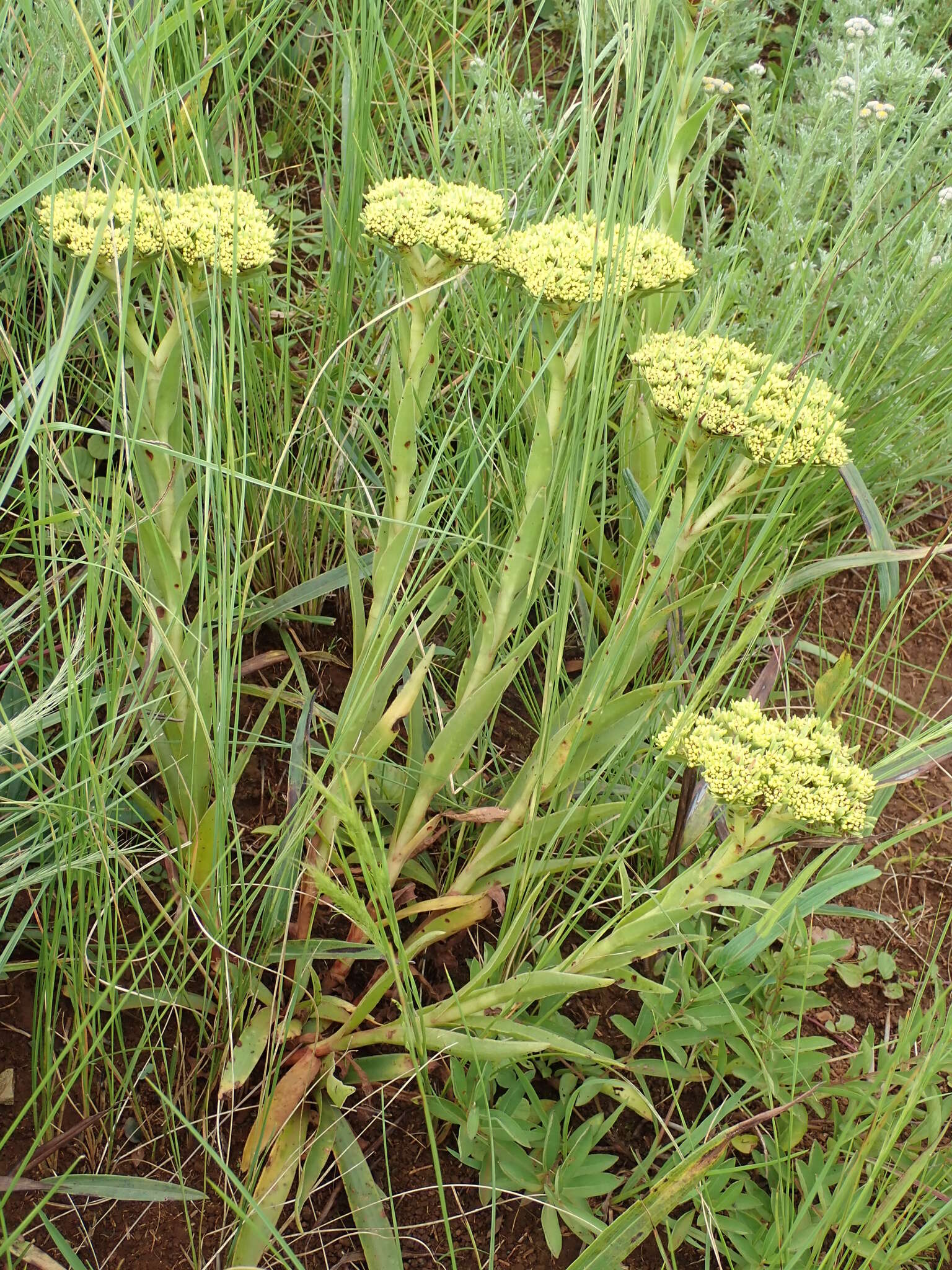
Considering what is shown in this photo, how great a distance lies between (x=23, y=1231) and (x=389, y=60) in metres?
A: 1.88

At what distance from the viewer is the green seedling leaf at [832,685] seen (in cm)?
137

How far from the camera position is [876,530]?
1905mm

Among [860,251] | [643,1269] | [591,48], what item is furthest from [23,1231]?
[860,251]

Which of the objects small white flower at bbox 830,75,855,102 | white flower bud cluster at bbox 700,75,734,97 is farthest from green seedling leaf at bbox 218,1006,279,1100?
small white flower at bbox 830,75,855,102

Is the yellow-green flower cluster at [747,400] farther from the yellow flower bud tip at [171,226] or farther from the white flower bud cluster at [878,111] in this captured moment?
the white flower bud cluster at [878,111]

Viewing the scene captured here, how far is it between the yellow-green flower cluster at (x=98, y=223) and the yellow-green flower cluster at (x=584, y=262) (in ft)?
1.41

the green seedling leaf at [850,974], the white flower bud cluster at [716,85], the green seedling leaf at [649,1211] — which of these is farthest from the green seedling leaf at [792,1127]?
the white flower bud cluster at [716,85]

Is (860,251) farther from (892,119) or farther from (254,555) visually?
(254,555)

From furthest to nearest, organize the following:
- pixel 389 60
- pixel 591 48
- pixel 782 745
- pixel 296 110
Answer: pixel 296 110
pixel 389 60
pixel 591 48
pixel 782 745

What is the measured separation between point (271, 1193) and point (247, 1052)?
0.16 meters

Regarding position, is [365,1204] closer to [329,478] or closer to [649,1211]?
[649,1211]

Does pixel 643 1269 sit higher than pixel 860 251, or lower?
lower

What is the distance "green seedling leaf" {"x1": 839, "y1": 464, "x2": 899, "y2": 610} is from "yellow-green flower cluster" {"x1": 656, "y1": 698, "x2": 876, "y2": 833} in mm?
811

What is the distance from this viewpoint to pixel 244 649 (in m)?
1.79
